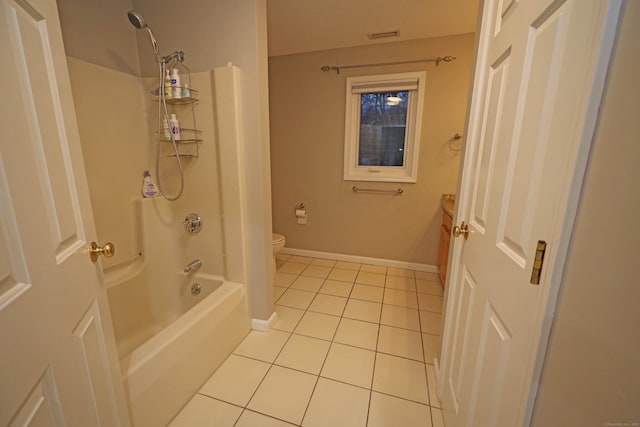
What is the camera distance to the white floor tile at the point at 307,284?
2596 millimetres

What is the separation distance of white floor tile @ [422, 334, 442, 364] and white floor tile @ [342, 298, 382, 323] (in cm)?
38

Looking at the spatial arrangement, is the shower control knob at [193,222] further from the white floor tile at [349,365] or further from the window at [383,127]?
the window at [383,127]

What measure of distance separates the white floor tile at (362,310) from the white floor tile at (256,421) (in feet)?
3.25

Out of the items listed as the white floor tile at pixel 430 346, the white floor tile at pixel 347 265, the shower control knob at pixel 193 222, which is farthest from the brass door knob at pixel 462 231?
the white floor tile at pixel 347 265

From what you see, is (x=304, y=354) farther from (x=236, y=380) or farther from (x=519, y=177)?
(x=519, y=177)

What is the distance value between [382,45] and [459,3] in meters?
0.79

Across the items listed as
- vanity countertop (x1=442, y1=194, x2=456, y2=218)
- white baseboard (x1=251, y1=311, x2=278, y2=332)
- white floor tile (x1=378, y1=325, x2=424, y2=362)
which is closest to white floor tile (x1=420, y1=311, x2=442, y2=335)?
white floor tile (x1=378, y1=325, x2=424, y2=362)

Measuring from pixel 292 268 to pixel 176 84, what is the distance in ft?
7.03

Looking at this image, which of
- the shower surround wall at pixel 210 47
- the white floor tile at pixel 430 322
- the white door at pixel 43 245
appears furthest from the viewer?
the white floor tile at pixel 430 322

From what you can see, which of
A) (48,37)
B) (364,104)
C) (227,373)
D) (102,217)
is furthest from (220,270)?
(364,104)

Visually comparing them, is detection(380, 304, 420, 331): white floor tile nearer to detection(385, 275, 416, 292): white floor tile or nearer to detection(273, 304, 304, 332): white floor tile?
detection(385, 275, 416, 292): white floor tile

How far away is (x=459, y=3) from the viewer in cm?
195

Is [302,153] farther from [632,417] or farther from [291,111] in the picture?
[632,417]

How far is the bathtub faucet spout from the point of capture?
1.88 meters
